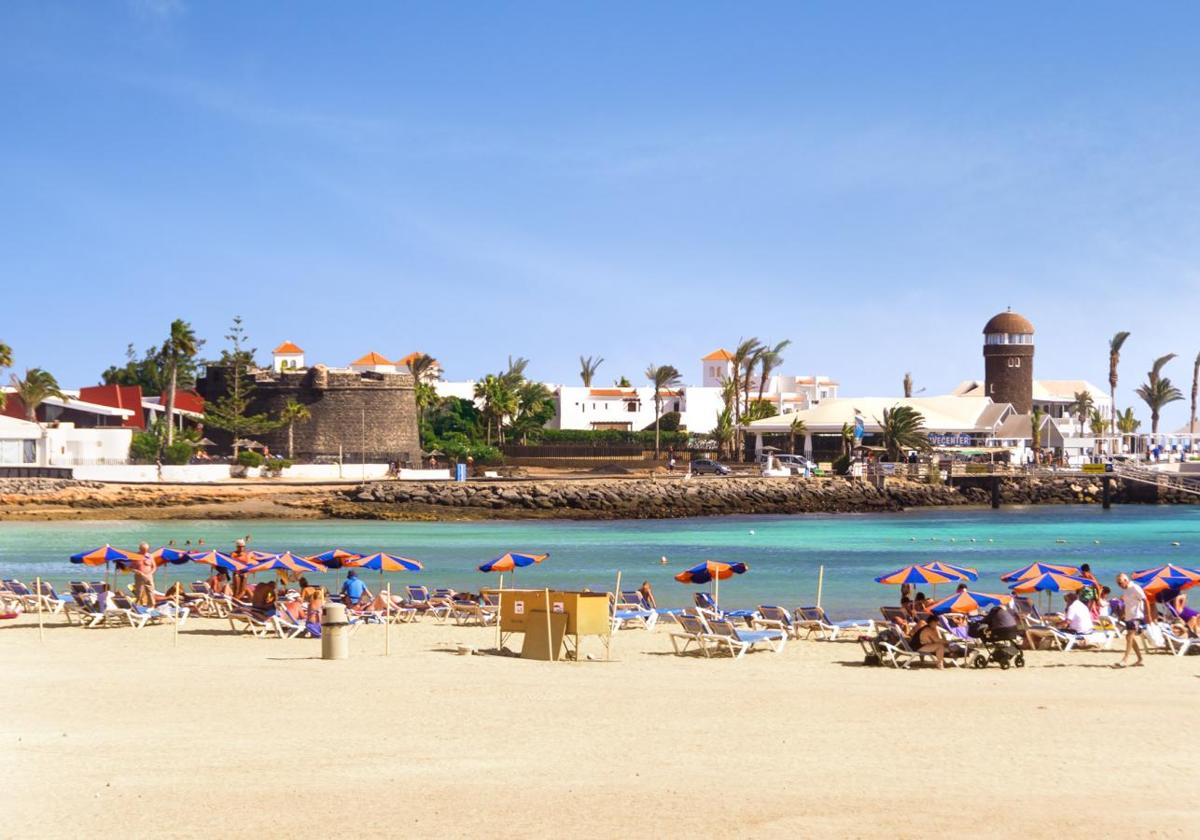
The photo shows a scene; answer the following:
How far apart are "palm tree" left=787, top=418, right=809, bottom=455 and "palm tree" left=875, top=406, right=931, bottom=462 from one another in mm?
4502

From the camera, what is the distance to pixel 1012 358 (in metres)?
101

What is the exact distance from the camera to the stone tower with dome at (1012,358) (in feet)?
332

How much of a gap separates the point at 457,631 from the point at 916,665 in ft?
24.8

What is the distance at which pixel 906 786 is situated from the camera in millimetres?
10234

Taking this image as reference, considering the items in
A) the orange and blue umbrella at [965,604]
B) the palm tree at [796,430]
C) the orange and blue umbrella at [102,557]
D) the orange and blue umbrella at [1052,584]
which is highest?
the palm tree at [796,430]

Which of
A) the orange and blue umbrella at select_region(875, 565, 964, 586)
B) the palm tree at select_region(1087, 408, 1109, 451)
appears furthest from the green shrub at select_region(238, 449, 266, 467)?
the palm tree at select_region(1087, 408, 1109, 451)

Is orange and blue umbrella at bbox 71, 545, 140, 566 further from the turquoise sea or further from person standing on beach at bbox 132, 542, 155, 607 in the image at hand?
the turquoise sea

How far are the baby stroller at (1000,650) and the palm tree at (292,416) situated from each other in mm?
59248

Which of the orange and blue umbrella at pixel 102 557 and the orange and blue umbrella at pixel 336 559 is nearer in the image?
the orange and blue umbrella at pixel 102 557

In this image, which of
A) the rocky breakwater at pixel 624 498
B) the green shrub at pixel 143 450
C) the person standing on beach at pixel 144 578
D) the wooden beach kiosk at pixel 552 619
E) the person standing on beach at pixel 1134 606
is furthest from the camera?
the green shrub at pixel 143 450

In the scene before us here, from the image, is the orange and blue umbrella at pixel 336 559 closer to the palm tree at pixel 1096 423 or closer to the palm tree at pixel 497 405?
the palm tree at pixel 497 405

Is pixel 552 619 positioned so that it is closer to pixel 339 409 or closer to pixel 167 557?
pixel 167 557

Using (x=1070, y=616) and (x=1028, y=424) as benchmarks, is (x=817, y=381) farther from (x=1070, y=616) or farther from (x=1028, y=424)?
(x=1070, y=616)

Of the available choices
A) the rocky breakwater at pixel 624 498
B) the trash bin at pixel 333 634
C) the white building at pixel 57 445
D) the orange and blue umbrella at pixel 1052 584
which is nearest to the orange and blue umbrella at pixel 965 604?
the orange and blue umbrella at pixel 1052 584
